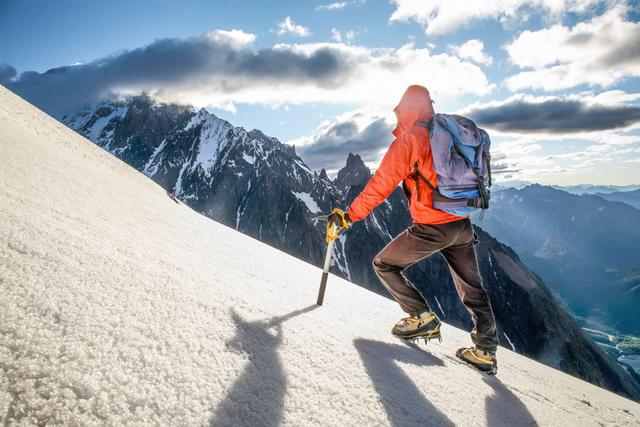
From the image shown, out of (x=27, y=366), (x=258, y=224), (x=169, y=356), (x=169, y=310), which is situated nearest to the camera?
(x=27, y=366)

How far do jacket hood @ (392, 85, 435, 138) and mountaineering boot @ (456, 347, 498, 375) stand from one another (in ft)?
8.89

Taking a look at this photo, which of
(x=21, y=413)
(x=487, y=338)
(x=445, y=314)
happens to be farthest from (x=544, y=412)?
(x=445, y=314)

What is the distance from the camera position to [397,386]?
2305 mm

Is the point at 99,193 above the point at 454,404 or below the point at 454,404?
above

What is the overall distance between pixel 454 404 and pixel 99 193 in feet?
15.8

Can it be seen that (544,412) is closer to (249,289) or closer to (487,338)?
(487,338)

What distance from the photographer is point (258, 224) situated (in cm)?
15688

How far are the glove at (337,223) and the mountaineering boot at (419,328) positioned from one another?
129 cm

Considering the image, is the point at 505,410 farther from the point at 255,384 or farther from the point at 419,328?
the point at 255,384

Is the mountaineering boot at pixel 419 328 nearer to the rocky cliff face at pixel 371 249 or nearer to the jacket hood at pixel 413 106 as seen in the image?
the jacket hood at pixel 413 106

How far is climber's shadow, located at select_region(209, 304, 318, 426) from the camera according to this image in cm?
151

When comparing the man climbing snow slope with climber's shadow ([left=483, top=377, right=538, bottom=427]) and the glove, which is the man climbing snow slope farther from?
climber's shadow ([left=483, top=377, right=538, bottom=427])

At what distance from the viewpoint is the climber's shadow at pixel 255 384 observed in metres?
1.51

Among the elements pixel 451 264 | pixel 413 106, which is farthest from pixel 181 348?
pixel 413 106
